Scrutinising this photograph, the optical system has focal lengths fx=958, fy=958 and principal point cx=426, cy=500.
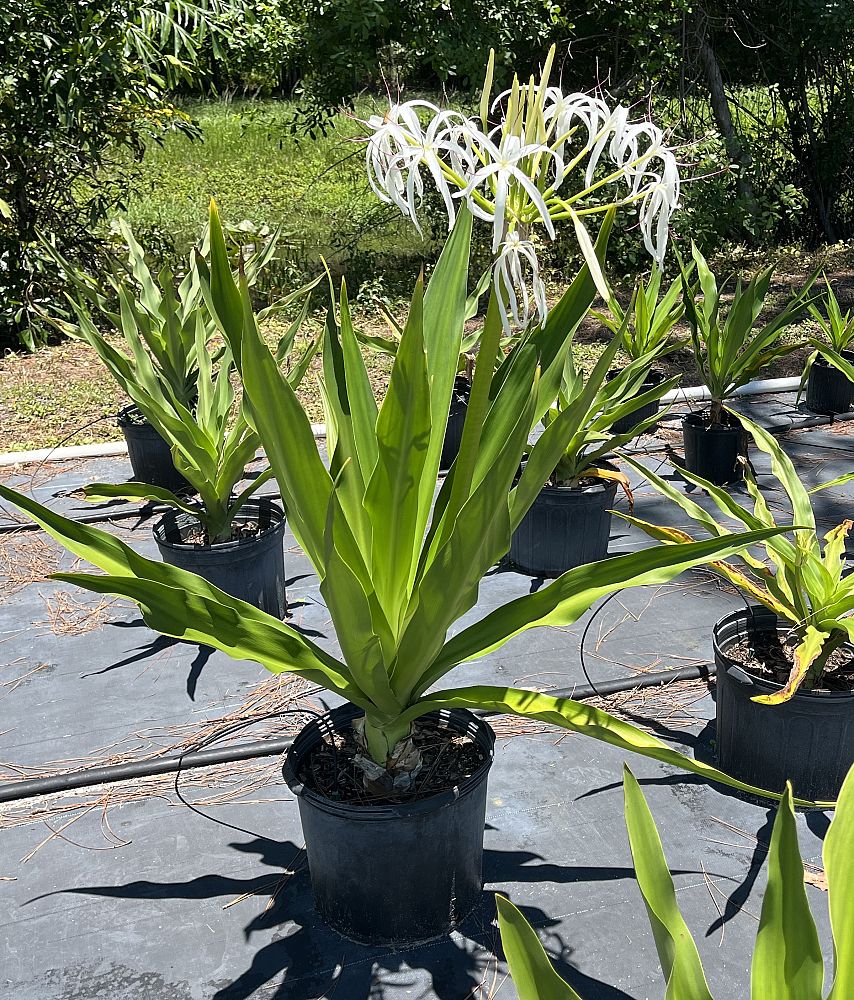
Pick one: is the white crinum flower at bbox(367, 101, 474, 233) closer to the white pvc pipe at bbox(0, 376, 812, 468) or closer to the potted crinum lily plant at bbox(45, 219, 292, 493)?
the potted crinum lily plant at bbox(45, 219, 292, 493)

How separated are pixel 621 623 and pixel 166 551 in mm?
1265

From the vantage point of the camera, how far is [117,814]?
6.34 ft

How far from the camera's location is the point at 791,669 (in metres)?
1.96

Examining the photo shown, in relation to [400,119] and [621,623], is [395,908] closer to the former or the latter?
[621,623]

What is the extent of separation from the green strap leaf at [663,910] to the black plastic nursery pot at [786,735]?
3.18 feet

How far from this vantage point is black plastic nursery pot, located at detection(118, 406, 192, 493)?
3623 mm

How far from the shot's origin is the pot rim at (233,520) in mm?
2594

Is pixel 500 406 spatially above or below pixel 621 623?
above

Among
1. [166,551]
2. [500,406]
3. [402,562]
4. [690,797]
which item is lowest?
[690,797]

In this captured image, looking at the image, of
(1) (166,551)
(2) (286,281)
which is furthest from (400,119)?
(2) (286,281)

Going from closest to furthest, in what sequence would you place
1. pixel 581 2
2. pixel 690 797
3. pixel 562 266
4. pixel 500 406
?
pixel 500 406 → pixel 690 797 → pixel 581 2 → pixel 562 266

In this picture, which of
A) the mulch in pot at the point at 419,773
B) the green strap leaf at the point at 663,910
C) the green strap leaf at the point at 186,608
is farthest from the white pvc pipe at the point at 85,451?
the green strap leaf at the point at 663,910

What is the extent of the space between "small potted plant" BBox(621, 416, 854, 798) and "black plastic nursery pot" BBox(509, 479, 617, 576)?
2.44 ft

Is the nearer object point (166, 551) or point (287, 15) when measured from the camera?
point (166, 551)
